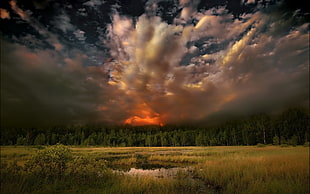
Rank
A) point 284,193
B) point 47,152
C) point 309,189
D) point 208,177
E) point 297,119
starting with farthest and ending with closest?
point 297,119 → point 208,177 → point 47,152 → point 309,189 → point 284,193

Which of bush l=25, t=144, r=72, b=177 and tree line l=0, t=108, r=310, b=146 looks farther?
tree line l=0, t=108, r=310, b=146

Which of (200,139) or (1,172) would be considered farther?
(200,139)

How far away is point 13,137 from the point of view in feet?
214

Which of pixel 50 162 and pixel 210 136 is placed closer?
pixel 50 162

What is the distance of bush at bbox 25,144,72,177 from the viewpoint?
10.8m

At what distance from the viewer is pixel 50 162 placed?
1121cm

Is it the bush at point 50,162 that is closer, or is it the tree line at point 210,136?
the bush at point 50,162

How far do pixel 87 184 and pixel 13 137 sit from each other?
7478 centimetres

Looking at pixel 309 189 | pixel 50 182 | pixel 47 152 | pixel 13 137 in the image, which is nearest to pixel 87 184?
pixel 50 182

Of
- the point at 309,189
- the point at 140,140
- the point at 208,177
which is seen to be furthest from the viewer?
the point at 140,140

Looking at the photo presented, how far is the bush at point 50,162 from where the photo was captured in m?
10.8

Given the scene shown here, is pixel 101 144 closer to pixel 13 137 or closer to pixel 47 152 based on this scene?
pixel 13 137

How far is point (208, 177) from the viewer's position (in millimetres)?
14461

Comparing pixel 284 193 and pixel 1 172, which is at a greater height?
pixel 1 172
